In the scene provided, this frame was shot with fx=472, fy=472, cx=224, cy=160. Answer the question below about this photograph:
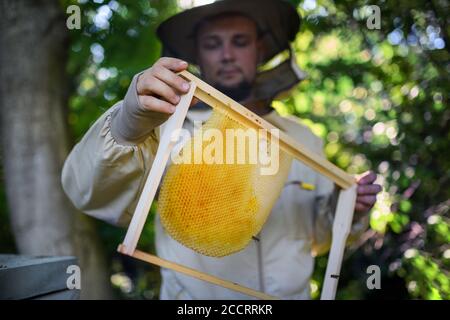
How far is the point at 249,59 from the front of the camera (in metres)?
2.12

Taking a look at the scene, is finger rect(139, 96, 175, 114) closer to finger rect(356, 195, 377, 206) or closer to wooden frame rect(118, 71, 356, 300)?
wooden frame rect(118, 71, 356, 300)

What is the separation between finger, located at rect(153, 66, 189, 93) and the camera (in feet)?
4.06

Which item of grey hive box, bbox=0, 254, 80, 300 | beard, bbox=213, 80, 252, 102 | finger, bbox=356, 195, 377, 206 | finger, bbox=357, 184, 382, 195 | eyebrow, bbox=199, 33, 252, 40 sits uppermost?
eyebrow, bbox=199, 33, 252, 40

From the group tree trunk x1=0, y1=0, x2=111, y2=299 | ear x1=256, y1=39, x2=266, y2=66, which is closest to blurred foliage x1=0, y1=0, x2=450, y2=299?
tree trunk x1=0, y1=0, x2=111, y2=299

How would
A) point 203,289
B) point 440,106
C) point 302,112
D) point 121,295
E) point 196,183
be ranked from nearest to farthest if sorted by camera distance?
point 196,183, point 203,289, point 440,106, point 302,112, point 121,295

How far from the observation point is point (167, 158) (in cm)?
121

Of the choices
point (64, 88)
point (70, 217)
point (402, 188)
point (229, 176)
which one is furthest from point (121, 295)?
point (229, 176)

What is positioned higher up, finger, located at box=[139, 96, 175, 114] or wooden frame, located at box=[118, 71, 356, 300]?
finger, located at box=[139, 96, 175, 114]

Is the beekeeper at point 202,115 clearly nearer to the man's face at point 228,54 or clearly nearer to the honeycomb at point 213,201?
the man's face at point 228,54

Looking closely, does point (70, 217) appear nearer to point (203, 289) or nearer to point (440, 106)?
point (203, 289)

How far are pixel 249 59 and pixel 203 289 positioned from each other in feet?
3.34

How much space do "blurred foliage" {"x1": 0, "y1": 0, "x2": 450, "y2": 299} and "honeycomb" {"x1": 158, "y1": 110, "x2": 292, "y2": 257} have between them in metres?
0.88

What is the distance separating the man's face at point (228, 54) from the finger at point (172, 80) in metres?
0.80

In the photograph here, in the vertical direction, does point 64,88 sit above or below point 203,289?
above
